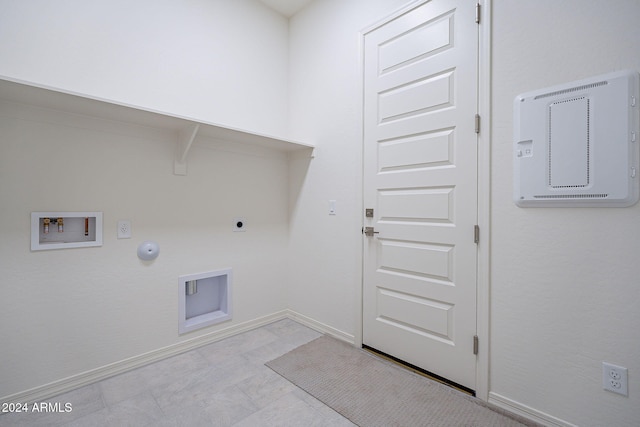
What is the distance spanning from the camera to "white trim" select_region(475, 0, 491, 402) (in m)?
1.63

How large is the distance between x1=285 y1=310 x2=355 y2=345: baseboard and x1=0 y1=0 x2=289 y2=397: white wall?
0.31 m

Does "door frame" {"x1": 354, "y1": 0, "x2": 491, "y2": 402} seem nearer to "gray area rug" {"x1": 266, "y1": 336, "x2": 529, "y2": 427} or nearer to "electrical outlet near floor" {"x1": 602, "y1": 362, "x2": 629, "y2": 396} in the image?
"gray area rug" {"x1": 266, "y1": 336, "x2": 529, "y2": 427}

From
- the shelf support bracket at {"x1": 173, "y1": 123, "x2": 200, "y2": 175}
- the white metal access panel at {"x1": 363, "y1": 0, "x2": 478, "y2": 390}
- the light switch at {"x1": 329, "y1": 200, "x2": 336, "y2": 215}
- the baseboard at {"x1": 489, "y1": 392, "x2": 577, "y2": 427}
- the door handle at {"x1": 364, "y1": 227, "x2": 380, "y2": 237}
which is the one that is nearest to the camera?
the baseboard at {"x1": 489, "y1": 392, "x2": 577, "y2": 427}

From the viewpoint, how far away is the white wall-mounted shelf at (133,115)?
1.45m

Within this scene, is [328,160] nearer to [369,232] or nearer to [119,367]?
[369,232]

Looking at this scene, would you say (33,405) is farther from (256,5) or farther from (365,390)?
(256,5)

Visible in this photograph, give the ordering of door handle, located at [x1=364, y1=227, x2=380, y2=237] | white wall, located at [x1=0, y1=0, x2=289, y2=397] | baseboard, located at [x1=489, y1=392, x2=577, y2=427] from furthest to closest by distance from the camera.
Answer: door handle, located at [x1=364, y1=227, x2=380, y2=237] → white wall, located at [x1=0, y1=0, x2=289, y2=397] → baseboard, located at [x1=489, y1=392, x2=577, y2=427]


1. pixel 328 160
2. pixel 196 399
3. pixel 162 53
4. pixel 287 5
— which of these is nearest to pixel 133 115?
pixel 162 53

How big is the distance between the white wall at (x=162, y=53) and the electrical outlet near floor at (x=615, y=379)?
276cm

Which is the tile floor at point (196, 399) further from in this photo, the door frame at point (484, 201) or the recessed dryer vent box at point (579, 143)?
the recessed dryer vent box at point (579, 143)

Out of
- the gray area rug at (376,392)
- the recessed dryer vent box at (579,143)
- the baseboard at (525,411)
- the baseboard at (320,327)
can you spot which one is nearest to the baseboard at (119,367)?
the baseboard at (320,327)

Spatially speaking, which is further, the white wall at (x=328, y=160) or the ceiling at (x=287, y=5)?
the ceiling at (x=287, y=5)

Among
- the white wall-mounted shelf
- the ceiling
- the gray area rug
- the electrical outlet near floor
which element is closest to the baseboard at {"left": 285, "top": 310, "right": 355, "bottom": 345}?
the gray area rug

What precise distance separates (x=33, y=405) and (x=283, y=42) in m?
3.28
